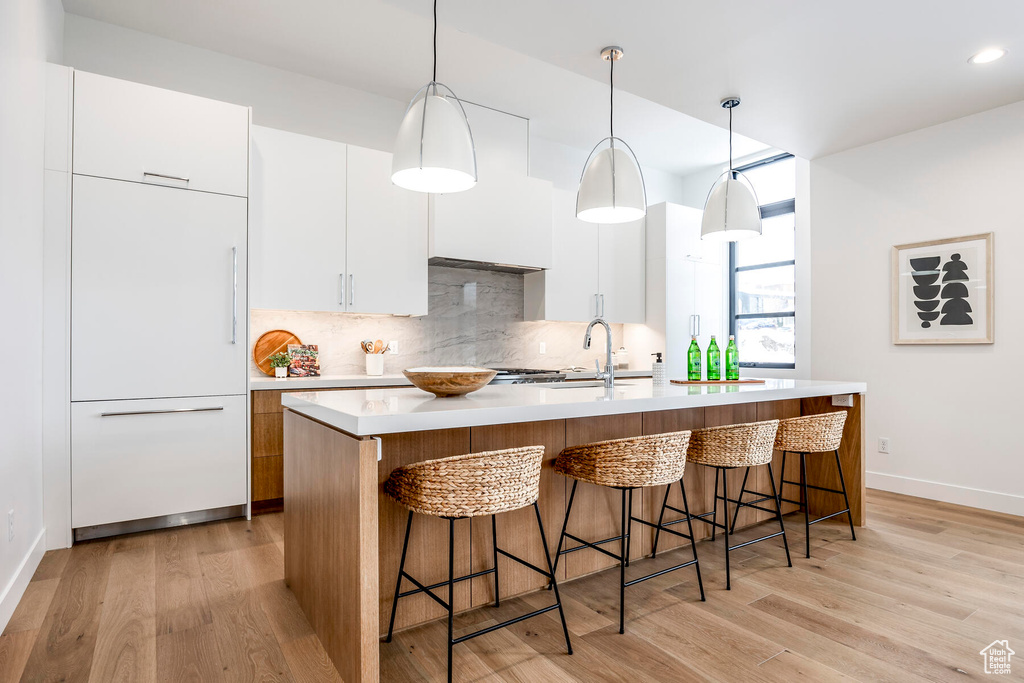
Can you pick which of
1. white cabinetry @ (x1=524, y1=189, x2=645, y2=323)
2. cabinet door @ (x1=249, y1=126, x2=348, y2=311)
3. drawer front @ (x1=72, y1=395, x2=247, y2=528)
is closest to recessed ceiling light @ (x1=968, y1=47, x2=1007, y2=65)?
white cabinetry @ (x1=524, y1=189, x2=645, y2=323)

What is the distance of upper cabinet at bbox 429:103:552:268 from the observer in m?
4.26

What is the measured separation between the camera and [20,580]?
7.47 feet

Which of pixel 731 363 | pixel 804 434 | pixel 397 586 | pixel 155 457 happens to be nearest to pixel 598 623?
pixel 397 586

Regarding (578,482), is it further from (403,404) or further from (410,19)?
(410,19)

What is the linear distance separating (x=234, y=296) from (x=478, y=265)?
1909 mm

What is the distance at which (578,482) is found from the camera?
2.42 metres

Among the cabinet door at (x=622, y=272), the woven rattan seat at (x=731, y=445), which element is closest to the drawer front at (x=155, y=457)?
the woven rattan seat at (x=731, y=445)

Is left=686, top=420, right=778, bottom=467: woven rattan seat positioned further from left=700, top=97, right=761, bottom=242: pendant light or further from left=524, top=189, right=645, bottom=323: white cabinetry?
left=524, top=189, right=645, bottom=323: white cabinetry

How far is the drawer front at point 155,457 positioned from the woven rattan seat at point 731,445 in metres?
2.57

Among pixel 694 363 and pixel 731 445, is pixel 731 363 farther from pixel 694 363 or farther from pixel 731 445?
pixel 731 445

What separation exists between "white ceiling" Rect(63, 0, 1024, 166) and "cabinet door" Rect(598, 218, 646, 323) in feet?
3.73

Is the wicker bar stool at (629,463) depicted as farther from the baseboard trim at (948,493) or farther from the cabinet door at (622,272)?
the cabinet door at (622,272)

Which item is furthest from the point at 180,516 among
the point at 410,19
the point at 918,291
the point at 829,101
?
the point at 918,291

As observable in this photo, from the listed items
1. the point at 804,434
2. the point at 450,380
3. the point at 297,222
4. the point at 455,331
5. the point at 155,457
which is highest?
the point at 297,222
